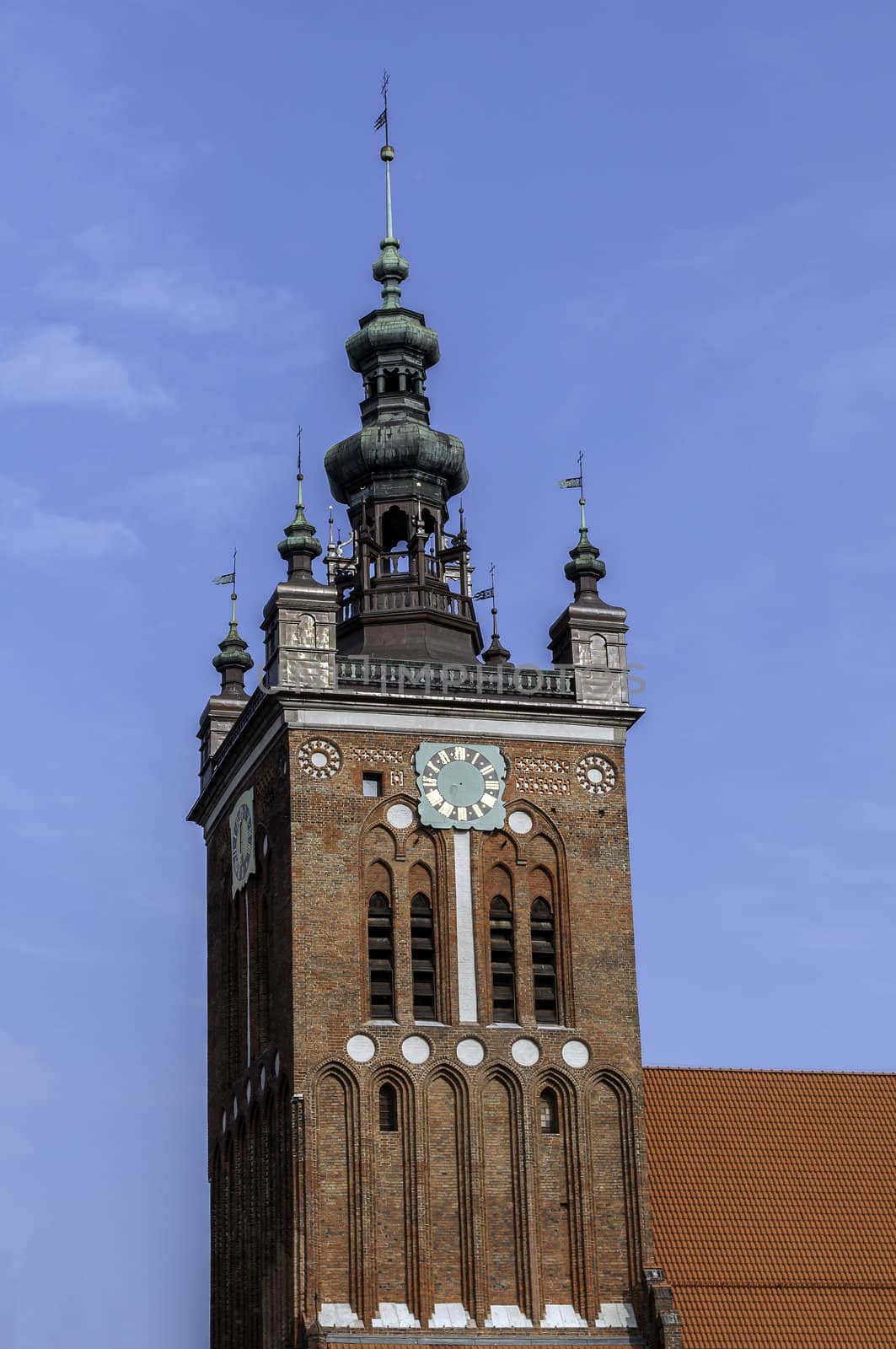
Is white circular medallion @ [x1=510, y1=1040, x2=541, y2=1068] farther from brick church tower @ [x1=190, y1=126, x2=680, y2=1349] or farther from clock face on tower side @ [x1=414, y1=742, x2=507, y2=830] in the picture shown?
clock face on tower side @ [x1=414, y1=742, x2=507, y2=830]

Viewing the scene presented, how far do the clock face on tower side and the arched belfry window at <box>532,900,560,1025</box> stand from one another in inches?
61.8

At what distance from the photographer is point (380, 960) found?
45.2 metres

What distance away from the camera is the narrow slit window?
44250 millimetres

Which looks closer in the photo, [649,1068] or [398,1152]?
[398,1152]

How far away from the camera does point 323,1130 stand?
43.8m

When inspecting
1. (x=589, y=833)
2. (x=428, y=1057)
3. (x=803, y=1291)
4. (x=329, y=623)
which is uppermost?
(x=329, y=623)

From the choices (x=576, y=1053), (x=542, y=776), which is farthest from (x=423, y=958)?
(x=542, y=776)

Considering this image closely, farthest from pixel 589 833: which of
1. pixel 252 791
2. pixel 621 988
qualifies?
pixel 252 791

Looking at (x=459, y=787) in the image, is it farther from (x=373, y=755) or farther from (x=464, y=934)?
(x=464, y=934)

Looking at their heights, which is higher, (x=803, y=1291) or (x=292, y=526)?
(x=292, y=526)

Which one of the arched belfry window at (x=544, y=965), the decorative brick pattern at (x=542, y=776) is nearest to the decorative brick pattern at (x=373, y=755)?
the decorative brick pattern at (x=542, y=776)

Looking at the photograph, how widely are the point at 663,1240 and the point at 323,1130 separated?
5.69m

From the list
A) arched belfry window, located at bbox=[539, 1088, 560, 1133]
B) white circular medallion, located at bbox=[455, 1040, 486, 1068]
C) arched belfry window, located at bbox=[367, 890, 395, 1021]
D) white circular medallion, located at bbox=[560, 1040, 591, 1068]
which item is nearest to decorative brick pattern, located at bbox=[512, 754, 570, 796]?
arched belfry window, located at bbox=[367, 890, 395, 1021]

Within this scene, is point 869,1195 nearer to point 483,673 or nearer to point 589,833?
point 589,833
